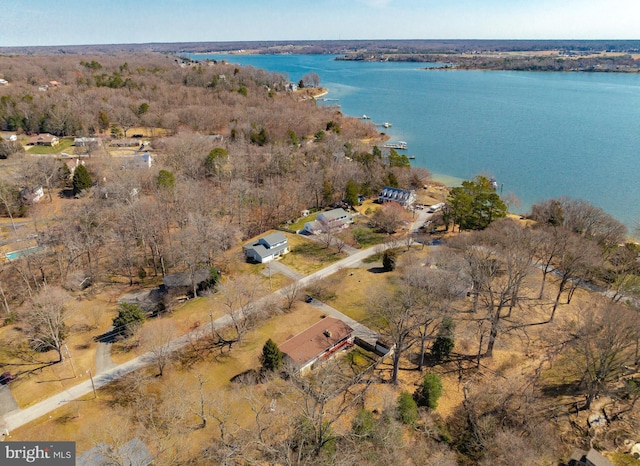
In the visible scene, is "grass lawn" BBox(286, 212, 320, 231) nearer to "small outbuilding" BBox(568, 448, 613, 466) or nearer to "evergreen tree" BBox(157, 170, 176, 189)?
"evergreen tree" BBox(157, 170, 176, 189)

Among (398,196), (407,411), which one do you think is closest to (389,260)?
(407,411)

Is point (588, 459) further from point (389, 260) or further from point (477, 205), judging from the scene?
point (477, 205)

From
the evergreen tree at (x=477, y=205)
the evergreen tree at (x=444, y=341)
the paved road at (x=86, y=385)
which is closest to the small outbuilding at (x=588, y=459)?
the evergreen tree at (x=444, y=341)

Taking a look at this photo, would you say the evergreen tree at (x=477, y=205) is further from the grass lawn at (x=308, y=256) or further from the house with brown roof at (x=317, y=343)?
the house with brown roof at (x=317, y=343)

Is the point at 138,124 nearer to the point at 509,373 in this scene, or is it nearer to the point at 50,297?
the point at 50,297

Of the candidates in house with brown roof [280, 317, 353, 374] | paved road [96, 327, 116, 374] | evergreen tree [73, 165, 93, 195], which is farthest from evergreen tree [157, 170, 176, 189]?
house with brown roof [280, 317, 353, 374]

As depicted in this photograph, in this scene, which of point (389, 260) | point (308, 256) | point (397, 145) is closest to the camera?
point (389, 260)

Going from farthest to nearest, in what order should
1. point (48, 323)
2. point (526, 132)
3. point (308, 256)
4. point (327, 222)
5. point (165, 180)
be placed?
point (526, 132), point (165, 180), point (327, 222), point (308, 256), point (48, 323)
